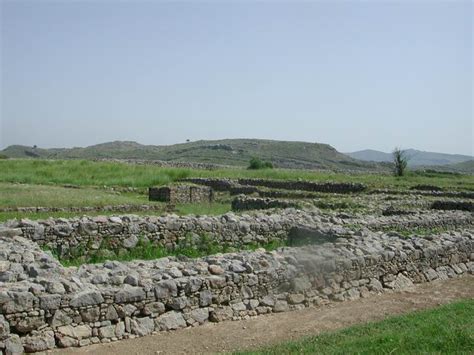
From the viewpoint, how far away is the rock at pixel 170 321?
835 centimetres

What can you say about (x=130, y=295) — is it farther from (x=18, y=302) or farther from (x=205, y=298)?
(x=18, y=302)

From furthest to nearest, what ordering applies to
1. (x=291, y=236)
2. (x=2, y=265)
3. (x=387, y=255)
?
1. (x=291, y=236)
2. (x=387, y=255)
3. (x=2, y=265)

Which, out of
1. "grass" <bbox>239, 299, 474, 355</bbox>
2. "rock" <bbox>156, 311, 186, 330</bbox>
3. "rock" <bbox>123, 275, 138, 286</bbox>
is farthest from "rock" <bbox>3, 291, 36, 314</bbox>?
"grass" <bbox>239, 299, 474, 355</bbox>

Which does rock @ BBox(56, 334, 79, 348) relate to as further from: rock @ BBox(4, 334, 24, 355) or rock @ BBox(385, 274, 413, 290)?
rock @ BBox(385, 274, 413, 290)

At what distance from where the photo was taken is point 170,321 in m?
8.45

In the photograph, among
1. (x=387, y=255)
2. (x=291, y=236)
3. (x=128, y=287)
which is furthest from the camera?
(x=291, y=236)

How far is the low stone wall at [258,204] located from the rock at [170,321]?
13.8m

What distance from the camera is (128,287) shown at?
815 cm

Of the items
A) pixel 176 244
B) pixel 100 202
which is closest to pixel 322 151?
pixel 100 202

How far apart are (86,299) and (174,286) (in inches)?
57.7

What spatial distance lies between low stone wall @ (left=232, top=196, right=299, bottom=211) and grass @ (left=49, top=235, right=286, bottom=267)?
795 centimetres

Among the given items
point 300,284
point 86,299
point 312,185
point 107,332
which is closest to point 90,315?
point 86,299

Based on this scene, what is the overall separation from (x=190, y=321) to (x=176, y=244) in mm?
5439

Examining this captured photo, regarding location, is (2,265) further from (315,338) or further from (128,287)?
(315,338)
